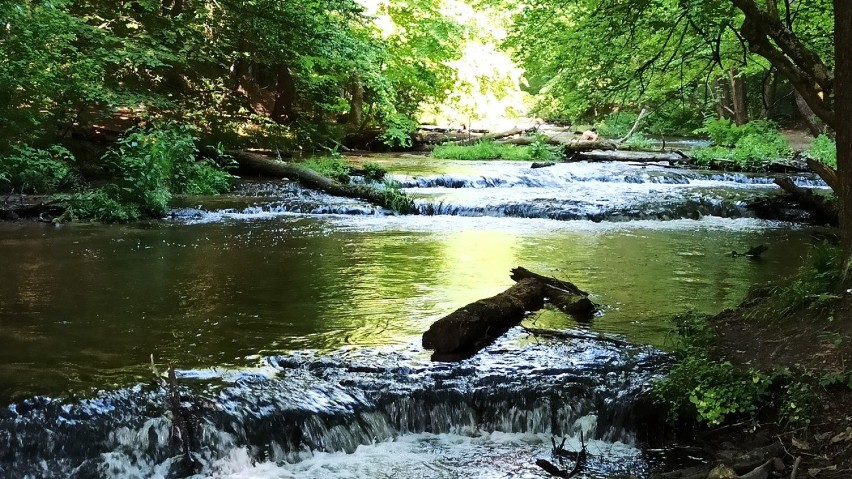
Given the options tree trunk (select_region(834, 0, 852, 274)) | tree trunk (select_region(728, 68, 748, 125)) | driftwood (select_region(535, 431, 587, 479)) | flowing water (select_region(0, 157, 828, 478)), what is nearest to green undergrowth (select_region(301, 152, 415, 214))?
flowing water (select_region(0, 157, 828, 478))

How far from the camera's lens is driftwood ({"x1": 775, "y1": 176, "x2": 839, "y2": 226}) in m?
12.6

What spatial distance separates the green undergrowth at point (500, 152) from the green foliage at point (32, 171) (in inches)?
555

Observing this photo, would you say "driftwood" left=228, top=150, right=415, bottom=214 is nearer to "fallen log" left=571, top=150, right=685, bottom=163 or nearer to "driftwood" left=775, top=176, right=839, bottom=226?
"driftwood" left=775, top=176, right=839, bottom=226

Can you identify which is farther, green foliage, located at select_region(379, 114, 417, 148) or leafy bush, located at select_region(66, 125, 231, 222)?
green foliage, located at select_region(379, 114, 417, 148)

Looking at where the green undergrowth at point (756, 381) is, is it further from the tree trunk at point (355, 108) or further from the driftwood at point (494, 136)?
the tree trunk at point (355, 108)

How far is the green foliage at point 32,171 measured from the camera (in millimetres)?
12859

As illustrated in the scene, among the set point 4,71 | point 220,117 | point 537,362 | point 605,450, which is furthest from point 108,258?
point 220,117

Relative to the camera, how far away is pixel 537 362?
17.3 feet

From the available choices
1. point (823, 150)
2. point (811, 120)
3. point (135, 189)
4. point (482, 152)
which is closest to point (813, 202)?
point (823, 150)

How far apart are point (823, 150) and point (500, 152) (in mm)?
10513

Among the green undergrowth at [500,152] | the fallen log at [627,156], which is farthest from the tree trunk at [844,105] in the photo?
the green undergrowth at [500,152]

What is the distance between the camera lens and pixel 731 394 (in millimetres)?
4434

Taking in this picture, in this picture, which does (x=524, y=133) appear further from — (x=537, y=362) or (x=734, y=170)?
(x=537, y=362)

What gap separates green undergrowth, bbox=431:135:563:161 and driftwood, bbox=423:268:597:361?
59.7ft
